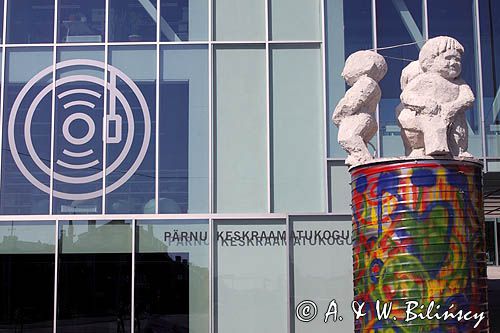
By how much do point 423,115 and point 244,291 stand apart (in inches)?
246

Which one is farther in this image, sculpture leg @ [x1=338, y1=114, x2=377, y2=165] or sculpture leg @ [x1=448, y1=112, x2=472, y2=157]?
sculpture leg @ [x1=338, y1=114, x2=377, y2=165]

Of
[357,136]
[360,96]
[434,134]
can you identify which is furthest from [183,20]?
[434,134]

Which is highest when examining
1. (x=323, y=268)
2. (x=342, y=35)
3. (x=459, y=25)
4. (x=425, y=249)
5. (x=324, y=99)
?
(x=459, y=25)

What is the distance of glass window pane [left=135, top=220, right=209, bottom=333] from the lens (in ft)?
41.9

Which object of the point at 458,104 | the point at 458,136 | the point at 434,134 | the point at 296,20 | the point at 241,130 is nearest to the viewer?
the point at 434,134

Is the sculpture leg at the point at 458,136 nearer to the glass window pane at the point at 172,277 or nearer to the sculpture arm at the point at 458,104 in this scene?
the sculpture arm at the point at 458,104

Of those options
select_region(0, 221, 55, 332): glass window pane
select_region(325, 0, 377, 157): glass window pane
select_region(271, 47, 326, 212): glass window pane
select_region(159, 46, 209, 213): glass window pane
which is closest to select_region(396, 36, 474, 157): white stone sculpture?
select_region(271, 47, 326, 212): glass window pane

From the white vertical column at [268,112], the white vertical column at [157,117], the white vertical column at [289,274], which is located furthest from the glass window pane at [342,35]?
the white vertical column at [157,117]

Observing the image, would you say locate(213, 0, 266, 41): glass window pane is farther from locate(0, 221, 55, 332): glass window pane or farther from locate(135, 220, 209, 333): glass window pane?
locate(0, 221, 55, 332): glass window pane

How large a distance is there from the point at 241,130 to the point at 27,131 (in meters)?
3.06

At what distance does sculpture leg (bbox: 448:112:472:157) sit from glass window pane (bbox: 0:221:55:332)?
7.31 meters

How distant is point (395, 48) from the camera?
1310cm

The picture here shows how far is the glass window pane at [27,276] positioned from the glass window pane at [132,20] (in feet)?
9.58

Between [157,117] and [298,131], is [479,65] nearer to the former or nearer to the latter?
[298,131]
